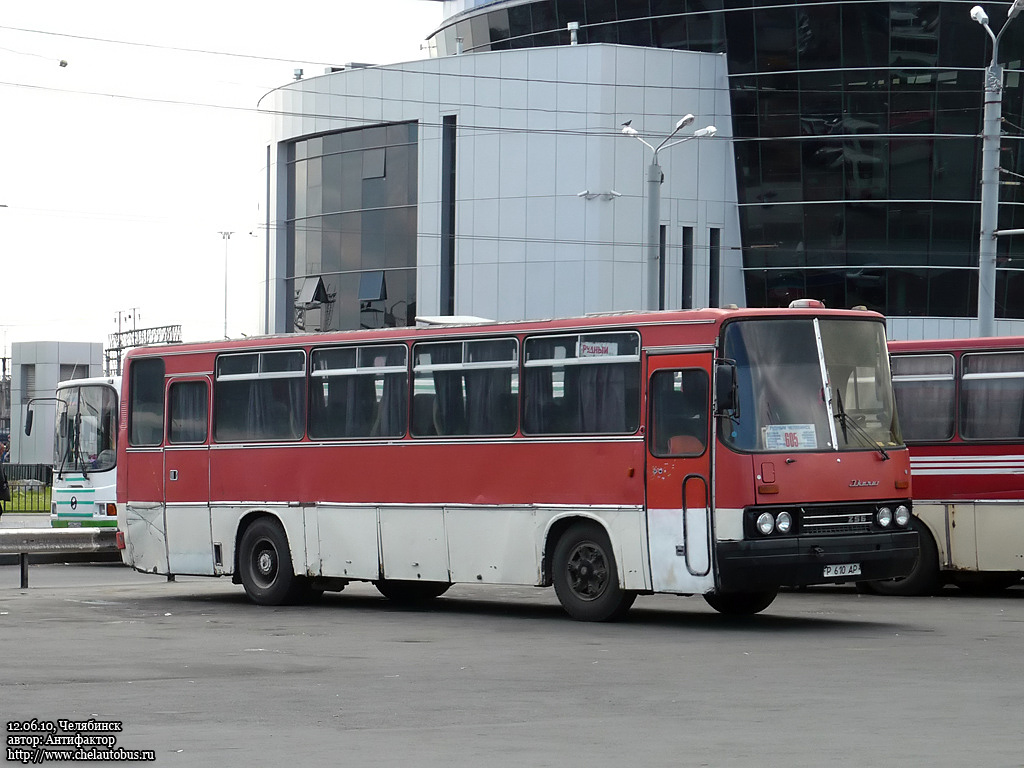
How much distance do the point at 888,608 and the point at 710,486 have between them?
13.9 ft

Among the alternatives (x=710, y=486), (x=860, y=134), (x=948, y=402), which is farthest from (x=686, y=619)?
(x=860, y=134)

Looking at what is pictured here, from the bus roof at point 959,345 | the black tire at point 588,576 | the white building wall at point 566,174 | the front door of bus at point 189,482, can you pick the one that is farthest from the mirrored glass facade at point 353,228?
the black tire at point 588,576

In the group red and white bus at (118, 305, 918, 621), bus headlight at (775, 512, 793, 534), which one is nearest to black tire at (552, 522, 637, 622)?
red and white bus at (118, 305, 918, 621)

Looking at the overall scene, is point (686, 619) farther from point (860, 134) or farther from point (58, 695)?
point (860, 134)

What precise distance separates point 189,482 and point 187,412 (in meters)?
0.86

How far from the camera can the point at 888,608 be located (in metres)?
18.7

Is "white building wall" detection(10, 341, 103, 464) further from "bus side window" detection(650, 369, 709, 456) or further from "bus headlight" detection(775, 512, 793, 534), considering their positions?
"bus headlight" detection(775, 512, 793, 534)

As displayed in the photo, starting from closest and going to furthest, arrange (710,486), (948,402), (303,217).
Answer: (710,486), (948,402), (303,217)

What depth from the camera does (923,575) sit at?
66.6 feet

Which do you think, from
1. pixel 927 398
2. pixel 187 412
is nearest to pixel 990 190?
pixel 927 398

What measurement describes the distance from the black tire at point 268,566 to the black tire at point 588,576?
12.7 feet

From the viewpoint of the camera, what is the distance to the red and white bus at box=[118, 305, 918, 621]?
15500 millimetres

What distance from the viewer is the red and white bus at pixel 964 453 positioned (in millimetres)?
19594

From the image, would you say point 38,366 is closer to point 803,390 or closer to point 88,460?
point 88,460
